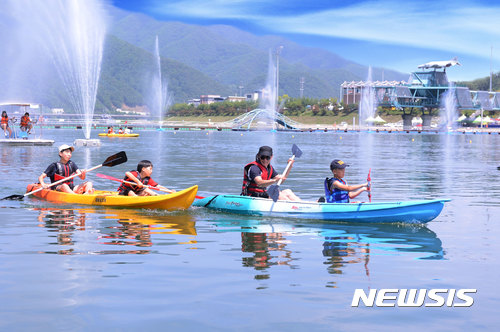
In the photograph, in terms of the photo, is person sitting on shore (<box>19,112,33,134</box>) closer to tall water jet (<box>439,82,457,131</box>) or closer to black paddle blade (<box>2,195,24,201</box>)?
black paddle blade (<box>2,195,24,201</box>)

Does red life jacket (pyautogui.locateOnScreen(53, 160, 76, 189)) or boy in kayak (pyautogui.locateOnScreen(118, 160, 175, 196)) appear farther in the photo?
red life jacket (pyautogui.locateOnScreen(53, 160, 76, 189))

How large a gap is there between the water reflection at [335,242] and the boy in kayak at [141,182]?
2783 millimetres

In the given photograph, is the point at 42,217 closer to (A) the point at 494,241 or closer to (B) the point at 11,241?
(B) the point at 11,241

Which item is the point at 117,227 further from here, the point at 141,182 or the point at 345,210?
the point at 345,210

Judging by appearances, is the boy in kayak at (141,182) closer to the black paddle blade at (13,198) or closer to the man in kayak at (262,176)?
the man in kayak at (262,176)

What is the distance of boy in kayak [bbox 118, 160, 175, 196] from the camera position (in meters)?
16.9

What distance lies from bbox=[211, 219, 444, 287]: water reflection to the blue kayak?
0.72 feet

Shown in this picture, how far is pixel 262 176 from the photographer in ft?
50.5

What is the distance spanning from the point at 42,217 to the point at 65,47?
152 feet

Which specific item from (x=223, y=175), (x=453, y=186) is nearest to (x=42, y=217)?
(x=223, y=175)

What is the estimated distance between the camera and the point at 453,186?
26.1 metres

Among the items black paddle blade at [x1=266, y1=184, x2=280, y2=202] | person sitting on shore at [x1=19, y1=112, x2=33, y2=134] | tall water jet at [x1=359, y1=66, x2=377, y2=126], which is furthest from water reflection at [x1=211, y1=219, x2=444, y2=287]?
tall water jet at [x1=359, y1=66, x2=377, y2=126]

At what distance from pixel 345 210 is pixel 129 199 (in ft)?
19.4

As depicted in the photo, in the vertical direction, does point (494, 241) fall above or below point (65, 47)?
below
